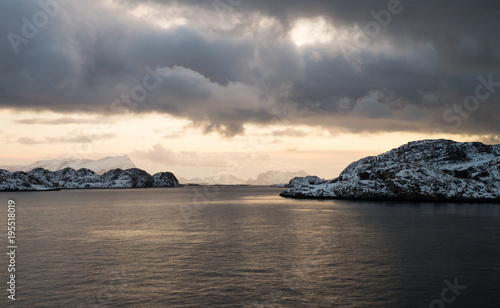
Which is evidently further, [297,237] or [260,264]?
[297,237]

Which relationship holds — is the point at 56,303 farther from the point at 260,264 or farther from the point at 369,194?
the point at 369,194

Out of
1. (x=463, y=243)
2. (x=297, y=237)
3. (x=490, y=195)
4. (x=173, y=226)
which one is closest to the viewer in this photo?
(x=463, y=243)

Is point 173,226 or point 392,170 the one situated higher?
point 392,170

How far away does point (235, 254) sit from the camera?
4941cm

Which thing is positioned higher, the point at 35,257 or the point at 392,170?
the point at 392,170

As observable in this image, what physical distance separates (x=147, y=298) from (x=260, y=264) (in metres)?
15.5

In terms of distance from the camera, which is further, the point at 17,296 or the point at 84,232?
the point at 84,232

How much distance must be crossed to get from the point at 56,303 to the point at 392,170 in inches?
7197

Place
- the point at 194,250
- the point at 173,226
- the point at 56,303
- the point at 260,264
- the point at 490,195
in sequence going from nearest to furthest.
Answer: the point at 56,303 < the point at 260,264 < the point at 194,250 < the point at 173,226 < the point at 490,195

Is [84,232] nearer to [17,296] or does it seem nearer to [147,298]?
[17,296]

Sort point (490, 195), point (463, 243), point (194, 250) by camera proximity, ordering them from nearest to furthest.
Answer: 1. point (194, 250)
2. point (463, 243)
3. point (490, 195)

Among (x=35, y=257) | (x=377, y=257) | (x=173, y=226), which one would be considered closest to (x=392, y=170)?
(x=173, y=226)

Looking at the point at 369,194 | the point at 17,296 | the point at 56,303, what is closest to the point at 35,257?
the point at 17,296

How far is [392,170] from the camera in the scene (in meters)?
192
